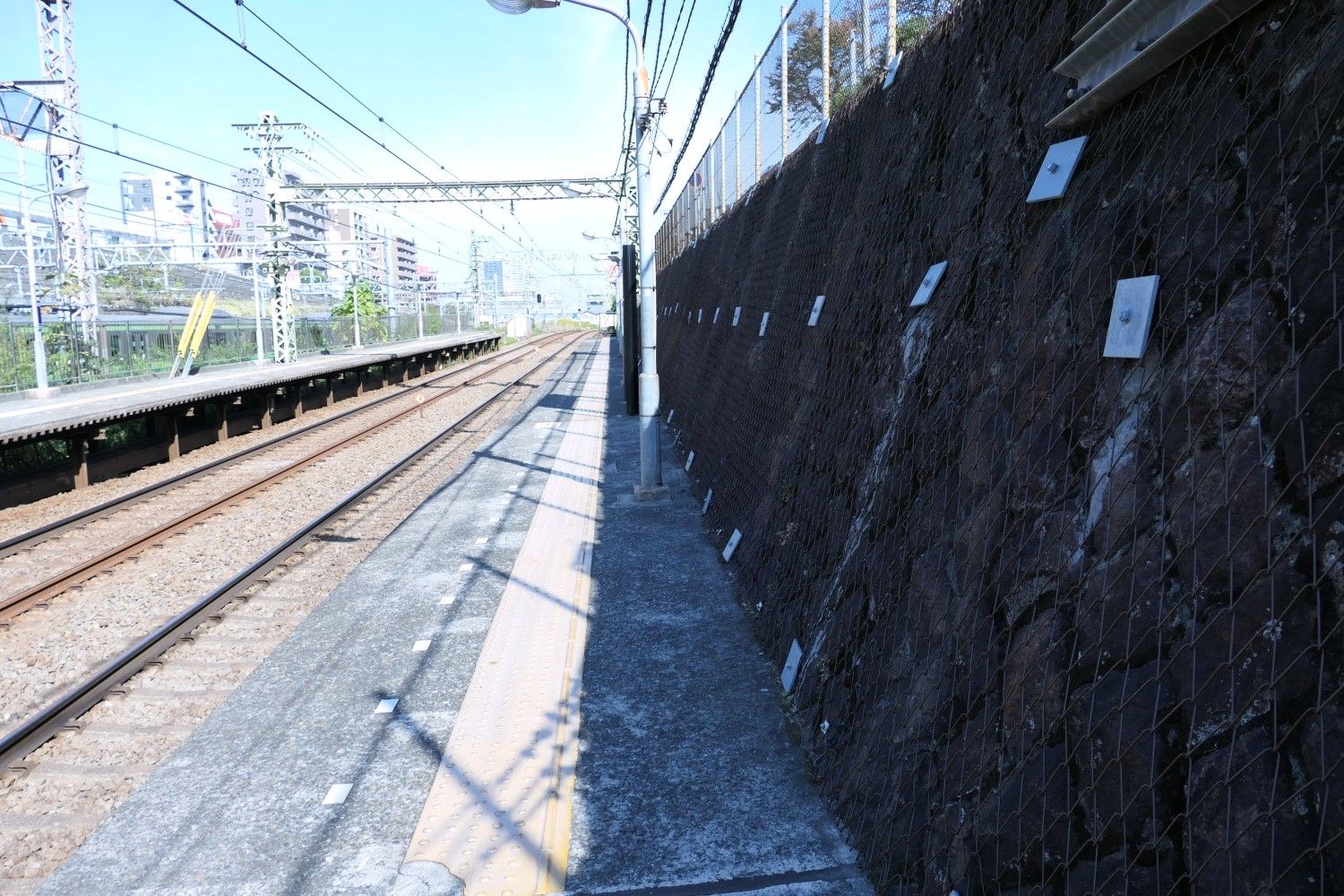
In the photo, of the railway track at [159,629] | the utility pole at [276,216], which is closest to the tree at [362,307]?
the utility pole at [276,216]

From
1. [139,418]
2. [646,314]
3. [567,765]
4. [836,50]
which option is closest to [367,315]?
[139,418]

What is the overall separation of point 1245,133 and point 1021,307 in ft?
3.60

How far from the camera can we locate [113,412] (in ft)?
45.3

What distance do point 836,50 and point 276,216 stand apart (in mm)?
27752

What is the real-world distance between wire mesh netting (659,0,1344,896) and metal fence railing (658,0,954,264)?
152 centimetres

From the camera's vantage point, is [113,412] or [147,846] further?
[113,412]

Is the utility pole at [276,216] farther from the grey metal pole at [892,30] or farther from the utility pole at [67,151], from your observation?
the grey metal pole at [892,30]

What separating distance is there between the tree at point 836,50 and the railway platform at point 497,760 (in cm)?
461

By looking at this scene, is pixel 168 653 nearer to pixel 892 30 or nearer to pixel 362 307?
pixel 892 30

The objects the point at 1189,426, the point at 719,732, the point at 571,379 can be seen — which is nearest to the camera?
the point at 1189,426

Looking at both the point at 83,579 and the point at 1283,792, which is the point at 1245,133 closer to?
the point at 1283,792

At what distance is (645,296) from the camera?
11789mm

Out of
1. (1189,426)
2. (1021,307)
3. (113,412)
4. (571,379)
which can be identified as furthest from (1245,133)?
(571,379)

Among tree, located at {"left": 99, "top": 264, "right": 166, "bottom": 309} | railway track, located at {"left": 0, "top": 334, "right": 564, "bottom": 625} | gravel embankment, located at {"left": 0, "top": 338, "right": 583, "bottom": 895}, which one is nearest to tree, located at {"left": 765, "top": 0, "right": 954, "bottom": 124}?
gravel embankment, located at {"left": 0, "top": 338, "right": 583, "bottom": 895}
